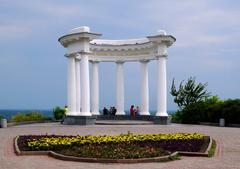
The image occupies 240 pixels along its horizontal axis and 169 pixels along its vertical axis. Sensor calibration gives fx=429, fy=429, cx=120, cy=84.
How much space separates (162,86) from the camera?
4466cm

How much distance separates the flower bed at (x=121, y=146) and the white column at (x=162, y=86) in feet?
64.1

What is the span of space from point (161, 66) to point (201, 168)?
28704 millimetres

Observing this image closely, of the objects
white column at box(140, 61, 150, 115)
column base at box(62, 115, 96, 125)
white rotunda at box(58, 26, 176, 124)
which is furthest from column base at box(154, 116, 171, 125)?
column base at box(62, 115, 96, 125)

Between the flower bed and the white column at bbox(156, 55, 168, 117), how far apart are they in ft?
64.1

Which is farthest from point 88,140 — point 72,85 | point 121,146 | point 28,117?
point 28,117

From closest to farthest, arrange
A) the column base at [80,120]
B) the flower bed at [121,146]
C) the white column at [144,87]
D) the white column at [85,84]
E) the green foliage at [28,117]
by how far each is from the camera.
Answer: the flower bed at [121,146] < the column base at [80,120] < the white column at [85,84] < the white column at [144,87] < the green foliage at [28,117]

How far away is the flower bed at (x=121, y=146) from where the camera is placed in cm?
1855

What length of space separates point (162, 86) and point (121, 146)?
81.4ft

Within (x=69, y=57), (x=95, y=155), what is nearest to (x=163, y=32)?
(x=69, y=57)

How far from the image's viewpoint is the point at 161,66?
44406 millimetres

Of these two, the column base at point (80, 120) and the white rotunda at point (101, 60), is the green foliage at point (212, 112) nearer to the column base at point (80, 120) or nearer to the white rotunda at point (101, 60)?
the white rotunda at point (101, 60)

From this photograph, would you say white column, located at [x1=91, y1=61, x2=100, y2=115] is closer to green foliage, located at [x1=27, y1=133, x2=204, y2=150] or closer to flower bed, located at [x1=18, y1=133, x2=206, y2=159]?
flower bed, located at [x1=18, y1=133, x2=206, y2=159]

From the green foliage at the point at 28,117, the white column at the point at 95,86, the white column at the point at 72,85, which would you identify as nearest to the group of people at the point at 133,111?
the white column at the point at 95,86

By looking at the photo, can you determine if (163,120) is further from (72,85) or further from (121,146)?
(121,146)
